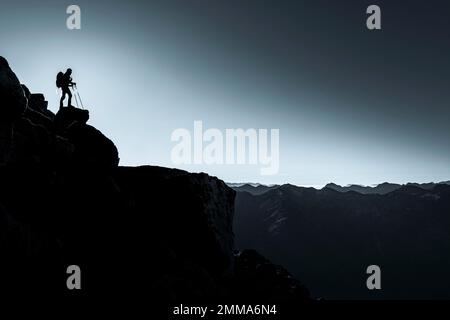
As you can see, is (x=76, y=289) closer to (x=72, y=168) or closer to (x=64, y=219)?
(x=64, y=219)

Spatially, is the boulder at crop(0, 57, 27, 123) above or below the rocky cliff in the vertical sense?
above

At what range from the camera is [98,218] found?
21.6 m

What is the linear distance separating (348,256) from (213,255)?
630ft

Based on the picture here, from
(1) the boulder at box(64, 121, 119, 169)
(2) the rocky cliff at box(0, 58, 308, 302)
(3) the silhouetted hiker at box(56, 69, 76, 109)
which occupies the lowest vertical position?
(2) the rocky cliff at box(0, 58, 308, 302)

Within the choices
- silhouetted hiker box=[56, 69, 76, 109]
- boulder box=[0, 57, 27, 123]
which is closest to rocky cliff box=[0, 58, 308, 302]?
boulder box=[0, 57, 27, 123]

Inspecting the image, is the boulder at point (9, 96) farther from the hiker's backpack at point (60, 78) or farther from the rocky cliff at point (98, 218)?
the hiker's backpack at point (60, 78)

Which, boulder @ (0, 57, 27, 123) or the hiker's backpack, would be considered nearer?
boulder @ (0, 57, 27, 123)

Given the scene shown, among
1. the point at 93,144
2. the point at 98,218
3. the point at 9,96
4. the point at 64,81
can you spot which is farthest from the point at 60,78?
the point at 98,218

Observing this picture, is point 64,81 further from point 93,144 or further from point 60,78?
point 93,144

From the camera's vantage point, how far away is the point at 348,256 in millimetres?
195250

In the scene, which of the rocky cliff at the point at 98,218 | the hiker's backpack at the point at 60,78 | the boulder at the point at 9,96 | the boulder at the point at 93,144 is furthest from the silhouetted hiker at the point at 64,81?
the boulder at the point at 9,96

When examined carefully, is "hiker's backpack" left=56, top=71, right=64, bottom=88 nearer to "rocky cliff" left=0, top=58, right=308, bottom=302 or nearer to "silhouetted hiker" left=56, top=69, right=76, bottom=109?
"silhouetted hiker" left=56, top=69, right=76, bottom=109

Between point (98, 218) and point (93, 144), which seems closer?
point (98, 218)

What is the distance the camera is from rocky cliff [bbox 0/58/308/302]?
52.8 ft
